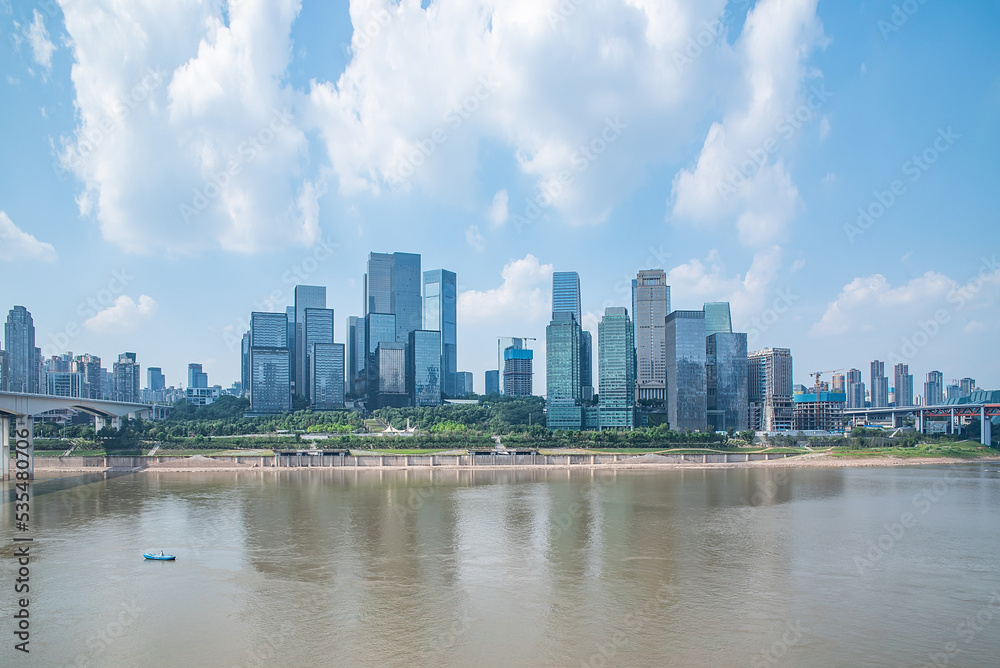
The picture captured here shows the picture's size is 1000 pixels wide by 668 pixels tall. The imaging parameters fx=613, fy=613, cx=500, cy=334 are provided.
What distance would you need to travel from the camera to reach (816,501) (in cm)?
3297

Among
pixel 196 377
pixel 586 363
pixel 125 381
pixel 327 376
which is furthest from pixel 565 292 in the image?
pixel 196 377

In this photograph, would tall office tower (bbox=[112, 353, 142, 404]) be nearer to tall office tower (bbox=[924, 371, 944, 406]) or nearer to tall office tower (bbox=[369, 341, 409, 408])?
tall office tower (bbox=[369, 341, 409, 408])

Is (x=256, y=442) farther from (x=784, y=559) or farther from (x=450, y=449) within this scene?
(x=784, y=559)

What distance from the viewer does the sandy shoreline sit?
5134 centimetres

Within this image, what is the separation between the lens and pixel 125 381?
367 feet

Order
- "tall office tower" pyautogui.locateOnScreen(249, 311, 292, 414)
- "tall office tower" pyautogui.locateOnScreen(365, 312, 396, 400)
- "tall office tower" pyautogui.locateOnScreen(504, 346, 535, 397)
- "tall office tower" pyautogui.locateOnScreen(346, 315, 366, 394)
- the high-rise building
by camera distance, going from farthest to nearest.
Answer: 1. "tall office tower" pyautogui.locateOnScreen(346, 315, 366, 394)
2. "tall office tower" pyautogui.locateOnScreen(504, 346, 535, 397)
3. "tall office tower" pyautogui.locateOnScreen(365, 312, 396, 400)
4. the high-rise building
5. "tall office tower" pyautogui.locateOnScreen(249, 311, 292, 414)

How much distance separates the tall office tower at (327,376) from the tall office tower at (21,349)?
123 feet

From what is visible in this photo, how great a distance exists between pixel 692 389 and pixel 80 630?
7586 centimetres

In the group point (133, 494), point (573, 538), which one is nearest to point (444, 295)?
point (133, 494)

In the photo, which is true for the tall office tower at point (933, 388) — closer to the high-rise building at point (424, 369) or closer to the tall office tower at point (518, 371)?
the tall office tower at point (518, 371)

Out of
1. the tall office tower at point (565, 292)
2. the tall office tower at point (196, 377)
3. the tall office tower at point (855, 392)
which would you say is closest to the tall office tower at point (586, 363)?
the tall office tower at point (565, 292)

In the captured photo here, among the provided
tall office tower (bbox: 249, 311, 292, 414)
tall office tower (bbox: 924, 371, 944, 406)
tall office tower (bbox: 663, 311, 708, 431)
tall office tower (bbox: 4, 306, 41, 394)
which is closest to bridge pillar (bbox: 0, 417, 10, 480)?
tall office tower (bbox: 4, 306, 41, 394)

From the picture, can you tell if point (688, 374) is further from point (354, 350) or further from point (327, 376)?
point (354, 350)

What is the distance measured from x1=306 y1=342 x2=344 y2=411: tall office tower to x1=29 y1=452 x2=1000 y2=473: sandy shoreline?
1930 inches
